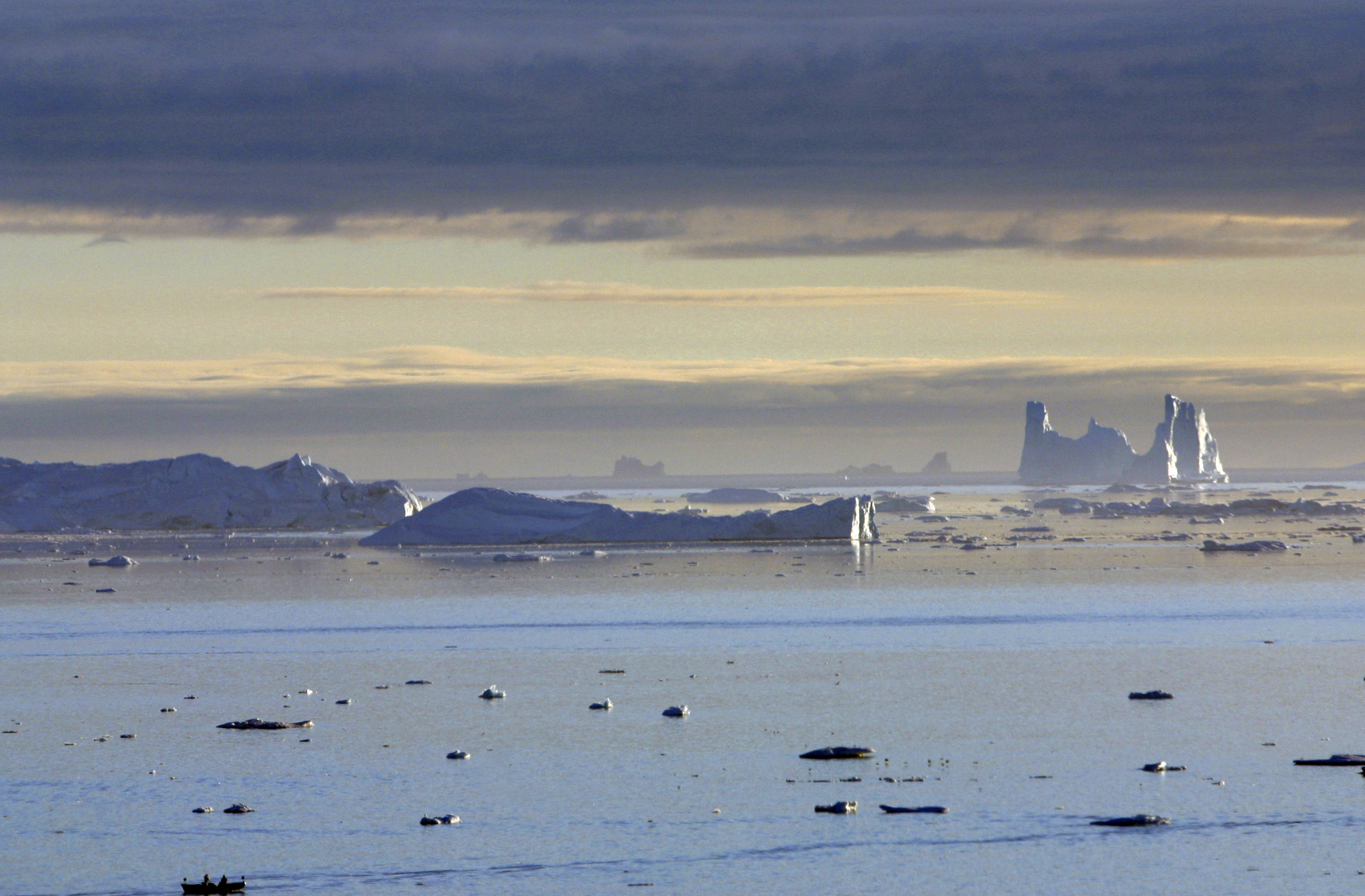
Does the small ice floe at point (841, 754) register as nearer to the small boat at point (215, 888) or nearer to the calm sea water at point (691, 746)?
the calm sea water at point (691, 746)

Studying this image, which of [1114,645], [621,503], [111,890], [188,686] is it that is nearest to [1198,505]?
[621,503]

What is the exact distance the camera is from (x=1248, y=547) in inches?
1727

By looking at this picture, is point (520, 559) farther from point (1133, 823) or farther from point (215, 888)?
point (215, 888)

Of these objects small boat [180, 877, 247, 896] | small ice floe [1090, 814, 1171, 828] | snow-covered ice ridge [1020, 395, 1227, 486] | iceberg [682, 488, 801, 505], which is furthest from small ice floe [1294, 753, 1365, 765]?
snow-covered ice ridge [1020, 395, 1227, 486]

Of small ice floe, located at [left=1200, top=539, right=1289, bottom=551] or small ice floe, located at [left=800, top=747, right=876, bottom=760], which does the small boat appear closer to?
small ice floe, located at [left=800, top=747, right=876, bottom=760]

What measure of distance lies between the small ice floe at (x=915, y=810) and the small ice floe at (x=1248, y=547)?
34724 mm

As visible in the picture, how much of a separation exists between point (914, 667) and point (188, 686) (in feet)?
29.3

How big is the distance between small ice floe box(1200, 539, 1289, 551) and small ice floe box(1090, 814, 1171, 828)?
114 feet

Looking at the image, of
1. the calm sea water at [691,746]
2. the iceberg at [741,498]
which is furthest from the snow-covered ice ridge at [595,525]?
the iceberg at [741,498]

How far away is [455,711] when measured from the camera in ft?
55.1

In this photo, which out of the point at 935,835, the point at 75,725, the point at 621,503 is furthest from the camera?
the point at 621,503

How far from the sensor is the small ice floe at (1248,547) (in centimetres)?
4384

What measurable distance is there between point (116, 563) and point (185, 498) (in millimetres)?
19244

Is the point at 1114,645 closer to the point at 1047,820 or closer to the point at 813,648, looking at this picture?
the point at 813,648
